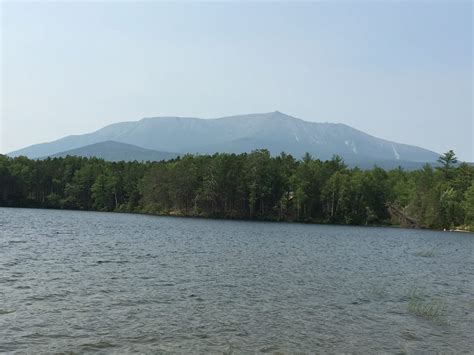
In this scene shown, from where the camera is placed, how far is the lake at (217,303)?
21547 millimetres

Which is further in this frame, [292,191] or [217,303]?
[292,191]

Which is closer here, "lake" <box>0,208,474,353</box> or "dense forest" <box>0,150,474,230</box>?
"lake" <box>0,208,474,353</box>

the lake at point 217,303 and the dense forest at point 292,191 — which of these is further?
the dense forest at point 292,191

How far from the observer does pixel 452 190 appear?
14762 cm

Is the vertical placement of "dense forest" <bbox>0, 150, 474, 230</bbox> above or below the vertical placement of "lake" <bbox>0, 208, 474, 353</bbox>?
above

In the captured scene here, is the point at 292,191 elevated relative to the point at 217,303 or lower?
elevated

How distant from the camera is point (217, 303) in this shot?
28.9m

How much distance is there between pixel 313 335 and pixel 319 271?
22.1 metres

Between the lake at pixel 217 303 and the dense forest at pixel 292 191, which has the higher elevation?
the dense forest at pixel 292 191

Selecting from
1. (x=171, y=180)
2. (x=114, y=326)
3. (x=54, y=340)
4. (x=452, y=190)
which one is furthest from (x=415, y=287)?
(x=171, y=180)

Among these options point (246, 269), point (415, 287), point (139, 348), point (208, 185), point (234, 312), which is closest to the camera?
point (139, 348)

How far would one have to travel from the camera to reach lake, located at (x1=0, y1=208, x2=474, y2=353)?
70.7ft

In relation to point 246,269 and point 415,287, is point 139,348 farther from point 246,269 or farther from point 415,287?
point 415,287

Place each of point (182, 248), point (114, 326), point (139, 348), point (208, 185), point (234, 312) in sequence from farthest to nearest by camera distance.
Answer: point (208, 185), point (182, 248), point (234, 312), point (114, 326), point (139, 348)
